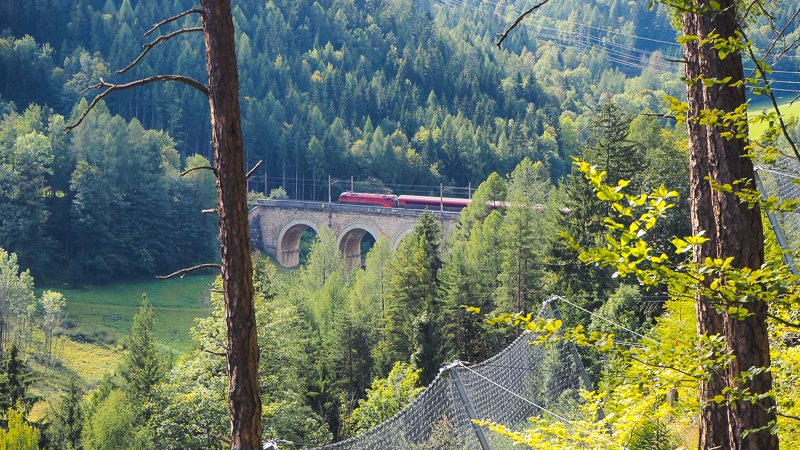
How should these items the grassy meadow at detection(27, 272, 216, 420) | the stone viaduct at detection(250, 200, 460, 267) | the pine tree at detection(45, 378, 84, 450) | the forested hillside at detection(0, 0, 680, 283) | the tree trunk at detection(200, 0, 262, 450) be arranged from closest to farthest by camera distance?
the tree trunk at detection(200, 0, 262, 450) → the pine tree at detection(45, 378, 84, 450) → the grassy meadow at detection(27, 272, 216, 420) → the stone viaduct at detection(250, 200, 460, 267) → the forested hillside at detection(0, 0, 680, 283)

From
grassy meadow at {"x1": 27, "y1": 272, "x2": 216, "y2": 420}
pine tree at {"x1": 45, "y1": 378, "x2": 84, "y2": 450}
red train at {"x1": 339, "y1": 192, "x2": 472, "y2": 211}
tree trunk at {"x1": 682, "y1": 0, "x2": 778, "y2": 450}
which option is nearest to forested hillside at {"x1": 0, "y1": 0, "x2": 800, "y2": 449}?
pine tree at {"x1": 45, "y1": 378, "x2": 84, "y2": 450}

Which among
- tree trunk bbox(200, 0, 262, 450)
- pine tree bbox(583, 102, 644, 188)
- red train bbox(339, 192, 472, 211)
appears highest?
pine tree bbox(583, 102, 644, 188)

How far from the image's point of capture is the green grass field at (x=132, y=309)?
50250 mm

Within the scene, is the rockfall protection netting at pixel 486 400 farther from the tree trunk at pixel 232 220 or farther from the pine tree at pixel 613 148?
the pine tree at pixel 613 148

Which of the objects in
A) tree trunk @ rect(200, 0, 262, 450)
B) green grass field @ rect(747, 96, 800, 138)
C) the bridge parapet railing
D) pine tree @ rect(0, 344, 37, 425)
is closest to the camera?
green grass field @ rect(747, 96, 800, 138)

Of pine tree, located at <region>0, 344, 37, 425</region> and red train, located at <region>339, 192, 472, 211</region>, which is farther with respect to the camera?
red train, located at <region>339, 192, 472, 211</region>

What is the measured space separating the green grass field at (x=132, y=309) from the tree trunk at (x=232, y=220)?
148ft

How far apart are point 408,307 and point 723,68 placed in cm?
2776

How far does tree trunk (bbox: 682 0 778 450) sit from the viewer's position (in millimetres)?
4023

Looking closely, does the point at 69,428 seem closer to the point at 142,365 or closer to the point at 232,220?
the point at 142,365

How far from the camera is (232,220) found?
4.79 meters

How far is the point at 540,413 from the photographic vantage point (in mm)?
8305

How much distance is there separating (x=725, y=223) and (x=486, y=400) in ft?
11.7

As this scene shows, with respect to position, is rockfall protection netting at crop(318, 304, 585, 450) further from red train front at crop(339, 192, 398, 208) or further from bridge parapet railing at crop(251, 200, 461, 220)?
red train front at crop(339, 192, 398, 208)
